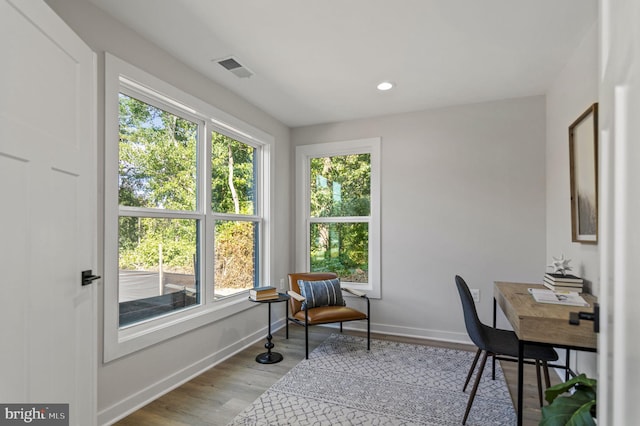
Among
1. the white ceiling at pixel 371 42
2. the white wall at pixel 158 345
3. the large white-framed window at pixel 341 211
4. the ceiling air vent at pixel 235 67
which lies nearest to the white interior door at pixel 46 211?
the white wall at pixel 158 345

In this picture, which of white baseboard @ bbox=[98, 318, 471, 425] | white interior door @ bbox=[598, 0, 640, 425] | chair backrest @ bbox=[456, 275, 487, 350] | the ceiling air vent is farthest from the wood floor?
the ceiling air vent

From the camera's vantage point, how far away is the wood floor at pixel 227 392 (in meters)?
2.05

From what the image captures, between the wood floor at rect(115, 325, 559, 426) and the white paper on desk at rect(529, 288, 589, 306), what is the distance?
77 centimetres

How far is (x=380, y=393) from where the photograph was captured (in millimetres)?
2363

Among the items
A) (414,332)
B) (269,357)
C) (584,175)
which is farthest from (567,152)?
(269,357)

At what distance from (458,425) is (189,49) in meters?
3.06

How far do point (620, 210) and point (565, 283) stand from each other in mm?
2035

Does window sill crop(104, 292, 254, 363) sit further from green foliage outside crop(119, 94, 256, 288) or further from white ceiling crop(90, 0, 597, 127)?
white ceiling crop(90, 0, 597, 127)

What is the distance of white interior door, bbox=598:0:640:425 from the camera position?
497mm

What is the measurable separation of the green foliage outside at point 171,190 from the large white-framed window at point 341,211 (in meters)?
0.91

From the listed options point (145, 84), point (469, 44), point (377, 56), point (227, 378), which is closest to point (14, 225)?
point (145, 84)

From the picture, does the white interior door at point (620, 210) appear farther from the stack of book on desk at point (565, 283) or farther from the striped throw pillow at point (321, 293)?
the striped throw pillow at point (321, 293)

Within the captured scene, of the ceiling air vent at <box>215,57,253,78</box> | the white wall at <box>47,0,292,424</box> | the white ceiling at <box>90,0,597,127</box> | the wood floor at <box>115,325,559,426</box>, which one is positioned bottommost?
the wood floor at <box>115,325,559,426</box>

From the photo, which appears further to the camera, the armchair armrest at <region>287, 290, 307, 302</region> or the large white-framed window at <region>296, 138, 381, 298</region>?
the large white-framed window at <region>296, 138, 381, 298</region>
